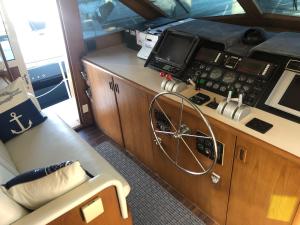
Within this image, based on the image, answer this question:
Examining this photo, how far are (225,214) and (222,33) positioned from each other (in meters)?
1.14

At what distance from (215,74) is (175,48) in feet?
1.29

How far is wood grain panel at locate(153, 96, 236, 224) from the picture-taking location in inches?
54.2

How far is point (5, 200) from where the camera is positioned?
3.31 feet

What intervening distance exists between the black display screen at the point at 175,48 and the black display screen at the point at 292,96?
0.66m

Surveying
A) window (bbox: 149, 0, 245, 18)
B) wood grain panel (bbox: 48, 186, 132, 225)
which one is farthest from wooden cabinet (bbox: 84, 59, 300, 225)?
window (bbox: 149, 0, 245, 18)

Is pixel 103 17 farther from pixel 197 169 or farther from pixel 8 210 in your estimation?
pixel 8 210

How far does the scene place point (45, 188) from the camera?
1077 millimetres

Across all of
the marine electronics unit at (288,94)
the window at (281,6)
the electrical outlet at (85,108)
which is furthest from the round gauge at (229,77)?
the electrical outlet at (85,108)

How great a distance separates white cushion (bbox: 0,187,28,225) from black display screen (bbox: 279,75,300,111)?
1265 millimetres

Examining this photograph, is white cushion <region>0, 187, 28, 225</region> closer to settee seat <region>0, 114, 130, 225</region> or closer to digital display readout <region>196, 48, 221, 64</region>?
settee seat <region>0, 114, 130, 225</region>

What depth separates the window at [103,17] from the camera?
2375 mm

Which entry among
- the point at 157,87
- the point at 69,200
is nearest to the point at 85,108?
the point at 157,87

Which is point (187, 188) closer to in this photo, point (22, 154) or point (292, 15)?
point (22, 154)

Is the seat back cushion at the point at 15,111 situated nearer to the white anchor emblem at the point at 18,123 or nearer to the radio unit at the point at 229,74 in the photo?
the white anchor emblem at the point at 18,123
